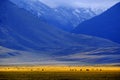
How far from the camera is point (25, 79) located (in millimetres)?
58125

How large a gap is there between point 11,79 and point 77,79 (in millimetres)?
8167

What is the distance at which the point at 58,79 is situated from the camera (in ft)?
191

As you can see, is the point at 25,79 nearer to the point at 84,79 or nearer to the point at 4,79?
the point at 4,79

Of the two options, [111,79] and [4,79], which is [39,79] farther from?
[111,79]

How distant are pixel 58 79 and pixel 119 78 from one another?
7.52 meters

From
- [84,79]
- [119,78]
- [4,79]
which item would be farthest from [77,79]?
[4,79]

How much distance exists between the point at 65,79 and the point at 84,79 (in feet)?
9.82

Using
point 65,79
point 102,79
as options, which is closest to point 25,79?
point 65,79

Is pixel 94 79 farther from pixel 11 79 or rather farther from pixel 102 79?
pixel 11 79

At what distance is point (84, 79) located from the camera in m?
57.6

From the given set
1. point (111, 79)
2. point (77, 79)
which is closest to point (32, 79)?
point (77, 79)

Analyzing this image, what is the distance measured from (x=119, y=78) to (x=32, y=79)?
10.7 meters

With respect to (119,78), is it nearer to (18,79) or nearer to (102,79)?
(102,79)

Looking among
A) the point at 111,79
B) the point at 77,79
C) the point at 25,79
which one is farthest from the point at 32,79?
the point at 111,79
